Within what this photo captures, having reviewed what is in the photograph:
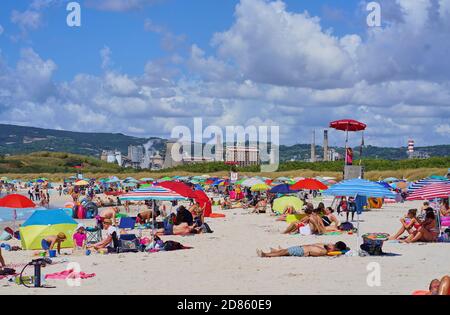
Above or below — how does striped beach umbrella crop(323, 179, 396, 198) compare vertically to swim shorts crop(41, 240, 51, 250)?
above

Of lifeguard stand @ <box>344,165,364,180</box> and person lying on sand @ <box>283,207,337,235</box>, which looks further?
lifeguard stand @ <box>344,165,364,180</box>

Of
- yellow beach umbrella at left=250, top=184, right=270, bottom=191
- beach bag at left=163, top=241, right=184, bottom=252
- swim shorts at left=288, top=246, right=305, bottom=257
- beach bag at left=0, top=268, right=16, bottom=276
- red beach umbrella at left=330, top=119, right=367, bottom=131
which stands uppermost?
red beach umbrella at left=330, top=119, right=367, bottom=131

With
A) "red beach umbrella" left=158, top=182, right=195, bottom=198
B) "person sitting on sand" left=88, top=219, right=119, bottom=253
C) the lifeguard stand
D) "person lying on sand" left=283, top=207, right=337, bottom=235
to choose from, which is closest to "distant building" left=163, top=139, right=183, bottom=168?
the lifeguard stand

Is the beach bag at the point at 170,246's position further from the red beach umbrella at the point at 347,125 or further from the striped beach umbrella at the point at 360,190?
the red beach umbrella at the point at 347,125

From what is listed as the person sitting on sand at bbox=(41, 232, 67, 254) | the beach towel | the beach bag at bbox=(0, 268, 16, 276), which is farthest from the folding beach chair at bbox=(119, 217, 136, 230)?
the beach towel

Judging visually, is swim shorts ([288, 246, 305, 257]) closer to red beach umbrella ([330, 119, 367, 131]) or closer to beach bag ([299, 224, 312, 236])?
beach bag ([299, 224, 312, 236])

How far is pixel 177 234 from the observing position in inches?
703

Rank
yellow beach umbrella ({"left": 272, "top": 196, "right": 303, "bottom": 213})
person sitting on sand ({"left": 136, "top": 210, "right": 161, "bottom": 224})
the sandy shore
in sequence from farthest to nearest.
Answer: yellow beach umbrella ({"left": 272, "top": 196, "right": 303, "bottom": 213}) < person sitting on sand ({"left": 136, "top": 210, "right": 161, "bottom": 224}) < the sandy shore

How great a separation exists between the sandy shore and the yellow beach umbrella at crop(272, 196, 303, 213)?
811 centimetres

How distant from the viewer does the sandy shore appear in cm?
928

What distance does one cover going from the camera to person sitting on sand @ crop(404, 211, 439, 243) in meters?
14.8

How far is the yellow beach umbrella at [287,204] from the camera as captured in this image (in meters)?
24.1

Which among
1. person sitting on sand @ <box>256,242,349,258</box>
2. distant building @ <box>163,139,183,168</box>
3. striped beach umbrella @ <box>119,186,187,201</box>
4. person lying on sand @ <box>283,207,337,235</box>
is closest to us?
person sitting on sand @ <box>256,242,349,258</box>

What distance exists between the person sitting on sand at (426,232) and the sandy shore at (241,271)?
19.6 inches
